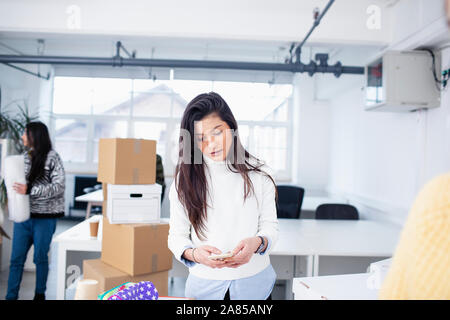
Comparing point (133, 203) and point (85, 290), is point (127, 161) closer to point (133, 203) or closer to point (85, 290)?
point (133, 203)

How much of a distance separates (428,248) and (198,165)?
3.30 feet

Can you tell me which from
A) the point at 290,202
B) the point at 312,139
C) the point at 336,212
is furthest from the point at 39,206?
the point at 312,139

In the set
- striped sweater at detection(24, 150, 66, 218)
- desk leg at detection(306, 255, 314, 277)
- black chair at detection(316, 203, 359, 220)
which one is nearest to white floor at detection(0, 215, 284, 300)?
striped sweater at detection(24, 150, 66, 218)

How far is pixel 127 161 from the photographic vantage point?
216 cm

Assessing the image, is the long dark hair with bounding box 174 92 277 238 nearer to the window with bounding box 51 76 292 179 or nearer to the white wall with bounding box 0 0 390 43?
the white wall with bounding box 0 0 390 43

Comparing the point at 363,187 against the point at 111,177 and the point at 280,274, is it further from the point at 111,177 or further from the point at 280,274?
the point at 111,177

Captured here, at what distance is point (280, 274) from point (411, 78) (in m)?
1.93

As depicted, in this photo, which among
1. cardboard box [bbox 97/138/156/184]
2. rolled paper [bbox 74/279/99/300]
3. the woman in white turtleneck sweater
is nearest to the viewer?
rolled paper [bbox 74/279/99/300]

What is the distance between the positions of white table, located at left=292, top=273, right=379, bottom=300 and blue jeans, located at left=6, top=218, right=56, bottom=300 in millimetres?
2227

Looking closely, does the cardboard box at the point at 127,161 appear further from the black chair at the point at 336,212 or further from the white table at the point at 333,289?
the black chair at the point at 336,212

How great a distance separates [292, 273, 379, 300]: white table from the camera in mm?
1216

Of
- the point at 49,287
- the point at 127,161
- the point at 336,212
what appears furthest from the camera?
the point at 336,212

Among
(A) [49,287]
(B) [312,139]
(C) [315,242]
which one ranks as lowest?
(A) [49,287]

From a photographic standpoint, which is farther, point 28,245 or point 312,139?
point 312,139
